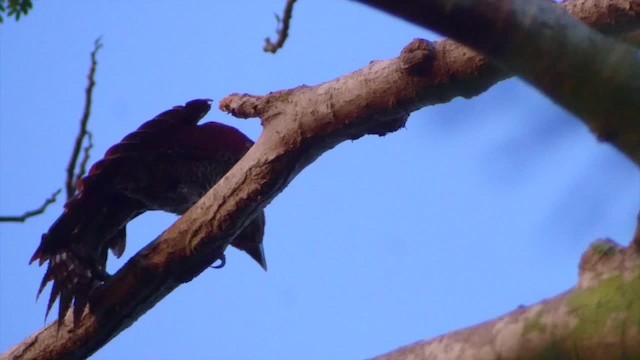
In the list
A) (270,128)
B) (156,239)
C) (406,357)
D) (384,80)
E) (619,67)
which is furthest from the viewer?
(156,239)

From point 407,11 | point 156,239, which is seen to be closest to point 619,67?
point 407,11

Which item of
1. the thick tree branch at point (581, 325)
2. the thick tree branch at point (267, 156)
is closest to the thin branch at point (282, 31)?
the thick tree branch at point (267, 156)

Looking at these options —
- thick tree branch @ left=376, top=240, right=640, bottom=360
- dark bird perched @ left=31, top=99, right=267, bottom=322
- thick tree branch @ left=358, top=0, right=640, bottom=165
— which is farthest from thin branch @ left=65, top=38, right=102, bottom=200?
thick tree branch @ left=358, top=0, right=640, bottom=165

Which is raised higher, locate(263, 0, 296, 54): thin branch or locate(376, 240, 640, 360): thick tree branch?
locate(263, 0, 296, 54): thin branch

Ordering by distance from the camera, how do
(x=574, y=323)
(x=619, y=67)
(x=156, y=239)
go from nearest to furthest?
(x=619, y=67)
(x=574, y=323)
(x=156, y=239)

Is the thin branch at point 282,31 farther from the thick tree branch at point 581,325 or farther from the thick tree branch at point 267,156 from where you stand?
the thick tree branch at point 581,325

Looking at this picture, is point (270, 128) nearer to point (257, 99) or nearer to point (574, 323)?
point (257, 99)

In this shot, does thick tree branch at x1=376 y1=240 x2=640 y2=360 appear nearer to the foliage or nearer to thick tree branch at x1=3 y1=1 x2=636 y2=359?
thick tree branch at x1=3 y1=1 x2=636 y2=359
